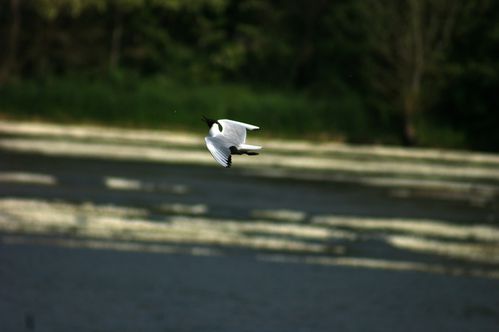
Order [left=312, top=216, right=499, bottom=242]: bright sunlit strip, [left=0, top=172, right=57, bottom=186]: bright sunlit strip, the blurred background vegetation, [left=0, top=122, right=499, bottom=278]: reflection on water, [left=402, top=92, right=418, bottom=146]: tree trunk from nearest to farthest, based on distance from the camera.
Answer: [left=0, top=122, right=499, bottom=278]: reflection on water → [left=312, top=216, right=499, bottom=242]: bright sunlit strip → [left=0, top=172, right=57, bottom=186]: bright sunlit strip → [left=402, top=92, right=418, bottom=146]: tree trunk → the blurred background vegetation

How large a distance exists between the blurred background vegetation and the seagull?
25.8 meters

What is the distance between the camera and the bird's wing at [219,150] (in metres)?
5.66

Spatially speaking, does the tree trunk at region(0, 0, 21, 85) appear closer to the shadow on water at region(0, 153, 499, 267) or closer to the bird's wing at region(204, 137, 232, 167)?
the shadow on water at region(0, 153, 499, 267)

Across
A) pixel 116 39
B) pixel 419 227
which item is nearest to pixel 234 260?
pixel 419 227

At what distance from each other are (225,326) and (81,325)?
1836 mm

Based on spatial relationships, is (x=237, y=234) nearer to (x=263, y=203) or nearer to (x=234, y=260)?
(x=234, y=260)

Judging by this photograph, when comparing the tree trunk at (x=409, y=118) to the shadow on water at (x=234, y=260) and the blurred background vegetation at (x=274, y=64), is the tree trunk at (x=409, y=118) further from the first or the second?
the shadow on water at (x=234, y=260)

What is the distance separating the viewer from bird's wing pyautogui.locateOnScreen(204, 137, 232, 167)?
223 inches

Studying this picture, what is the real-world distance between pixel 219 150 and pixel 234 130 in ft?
0.46

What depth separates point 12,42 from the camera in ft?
155

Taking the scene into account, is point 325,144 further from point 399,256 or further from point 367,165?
point 399,256

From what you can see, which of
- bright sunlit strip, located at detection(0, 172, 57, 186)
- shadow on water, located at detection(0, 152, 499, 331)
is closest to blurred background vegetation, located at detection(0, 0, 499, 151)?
bright sunlit strip, located at detection(0, 172, 57, 186)

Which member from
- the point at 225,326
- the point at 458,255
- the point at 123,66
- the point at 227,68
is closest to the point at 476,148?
the point at 227,68

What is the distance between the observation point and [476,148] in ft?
131
